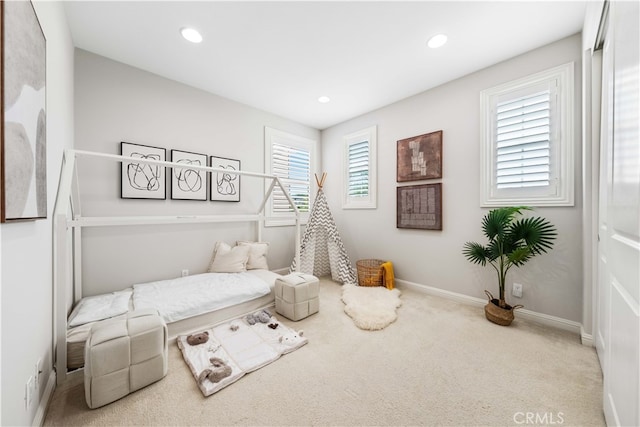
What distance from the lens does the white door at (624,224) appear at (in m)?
0.82

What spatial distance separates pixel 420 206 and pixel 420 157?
24.9 inches

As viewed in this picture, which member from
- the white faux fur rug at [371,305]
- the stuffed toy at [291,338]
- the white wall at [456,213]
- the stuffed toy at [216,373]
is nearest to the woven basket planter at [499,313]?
the white wall at [456,213]

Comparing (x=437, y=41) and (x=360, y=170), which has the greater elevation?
(x=437, y=41)

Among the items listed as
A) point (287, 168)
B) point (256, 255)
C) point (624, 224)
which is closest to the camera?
point (624, 224)

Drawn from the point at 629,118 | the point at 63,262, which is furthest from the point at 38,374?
the point at 629,118

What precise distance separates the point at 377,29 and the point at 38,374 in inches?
123

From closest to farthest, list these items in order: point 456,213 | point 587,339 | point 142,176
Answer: point 587,339 → point 142,176 → point 456,213

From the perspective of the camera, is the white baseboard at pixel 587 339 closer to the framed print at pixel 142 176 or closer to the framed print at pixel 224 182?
the framed print at pixel 224 182

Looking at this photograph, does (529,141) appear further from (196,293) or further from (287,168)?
(196,293)

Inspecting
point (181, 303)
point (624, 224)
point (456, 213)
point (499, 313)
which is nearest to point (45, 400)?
point (181, 303)

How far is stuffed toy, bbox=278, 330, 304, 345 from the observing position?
1.88 meters

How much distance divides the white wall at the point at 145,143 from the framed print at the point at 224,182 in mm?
93

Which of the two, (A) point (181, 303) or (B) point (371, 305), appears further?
(B) point (371, 305)

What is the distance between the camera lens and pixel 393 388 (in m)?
1.42
